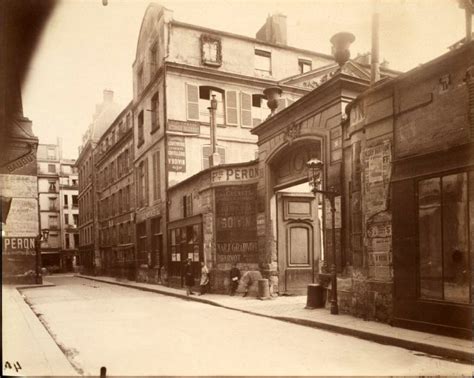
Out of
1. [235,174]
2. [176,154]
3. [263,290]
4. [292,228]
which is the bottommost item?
[263,290]

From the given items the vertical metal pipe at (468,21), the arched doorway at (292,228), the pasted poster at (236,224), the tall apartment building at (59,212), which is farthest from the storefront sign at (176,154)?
the tall apartment building at (59,212)

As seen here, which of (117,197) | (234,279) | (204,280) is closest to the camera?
(234,279)

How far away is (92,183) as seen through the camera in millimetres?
40219

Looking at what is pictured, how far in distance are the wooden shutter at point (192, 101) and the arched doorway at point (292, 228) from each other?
8356 mm

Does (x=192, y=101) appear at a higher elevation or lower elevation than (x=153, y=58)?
lower

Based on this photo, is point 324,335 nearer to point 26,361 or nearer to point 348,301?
point 348,301

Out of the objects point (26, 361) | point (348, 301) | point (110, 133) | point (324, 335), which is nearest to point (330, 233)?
point (348, 301)

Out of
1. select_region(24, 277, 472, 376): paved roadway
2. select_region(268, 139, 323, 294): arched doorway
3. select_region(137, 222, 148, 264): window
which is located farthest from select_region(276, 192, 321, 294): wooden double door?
select_region(137, 222, 148, 264): window

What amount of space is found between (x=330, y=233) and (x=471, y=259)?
4.42 meters

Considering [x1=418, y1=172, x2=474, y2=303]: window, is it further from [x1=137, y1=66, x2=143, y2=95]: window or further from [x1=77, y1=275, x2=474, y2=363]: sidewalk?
[x1=137, y1=66, x2=143, y2=95]: window

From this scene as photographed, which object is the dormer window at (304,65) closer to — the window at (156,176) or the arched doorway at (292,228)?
the window at (156,176)

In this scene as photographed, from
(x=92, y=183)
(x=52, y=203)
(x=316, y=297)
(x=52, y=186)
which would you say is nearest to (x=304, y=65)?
(x=316, y=297)

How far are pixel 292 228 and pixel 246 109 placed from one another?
10.0 meters

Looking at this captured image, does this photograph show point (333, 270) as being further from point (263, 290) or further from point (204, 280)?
point (204, 280)
